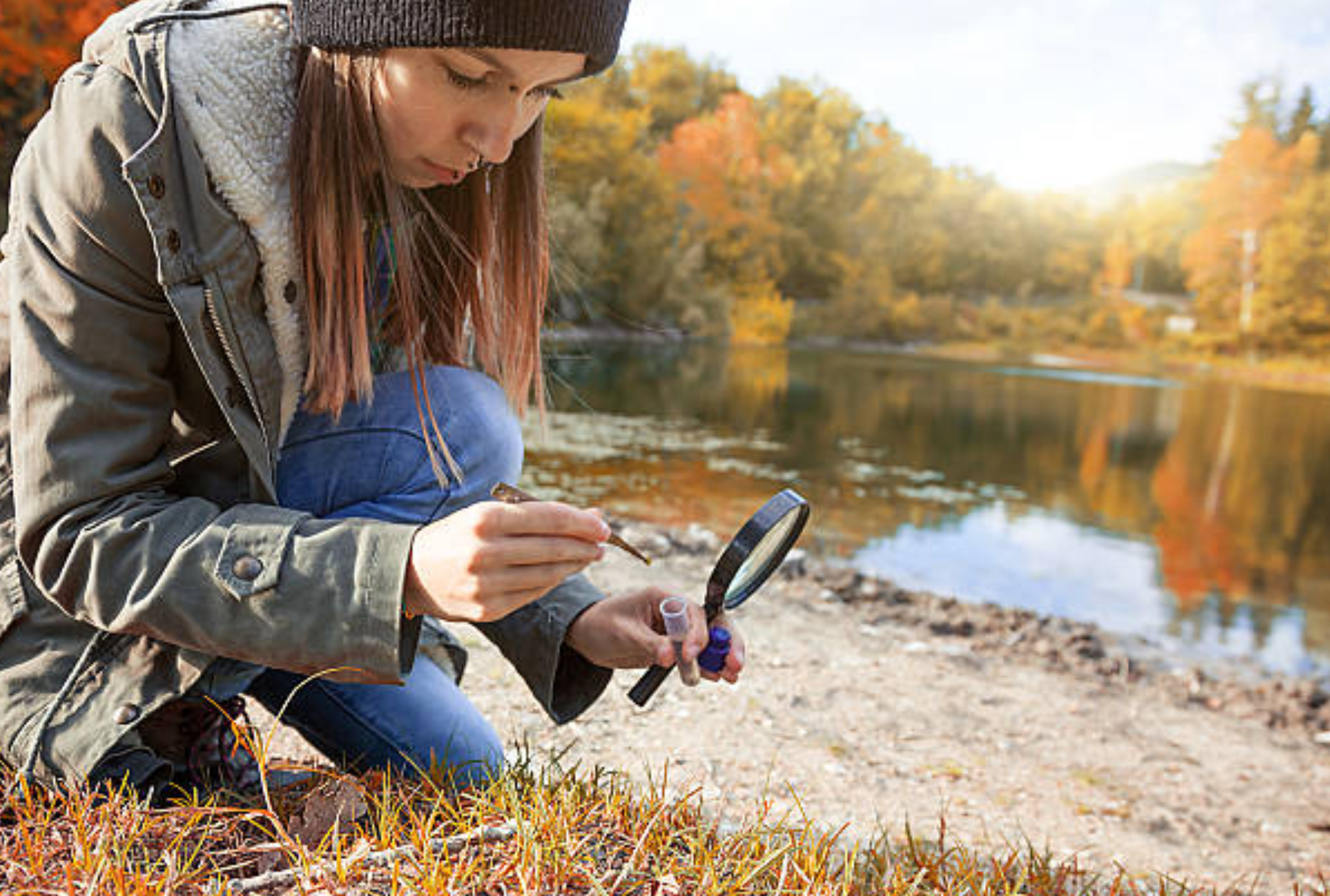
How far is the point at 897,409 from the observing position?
17.0 m

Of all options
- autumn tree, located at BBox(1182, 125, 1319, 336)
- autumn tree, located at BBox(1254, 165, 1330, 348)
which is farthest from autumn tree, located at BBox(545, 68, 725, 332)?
autumn tree, located at BBox(1254, 165, 1330, 348)

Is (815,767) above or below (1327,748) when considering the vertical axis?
above

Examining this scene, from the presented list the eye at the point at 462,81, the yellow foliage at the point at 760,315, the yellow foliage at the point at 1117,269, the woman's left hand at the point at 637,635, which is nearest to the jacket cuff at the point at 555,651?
the woman's left hand at the point at 637,635

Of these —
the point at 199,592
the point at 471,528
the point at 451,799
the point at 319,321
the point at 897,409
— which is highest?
the point at 319,321

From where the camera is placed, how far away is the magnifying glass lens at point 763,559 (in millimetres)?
1672

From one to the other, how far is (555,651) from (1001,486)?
9.98 m


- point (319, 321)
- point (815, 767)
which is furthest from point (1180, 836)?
point (319, 321)

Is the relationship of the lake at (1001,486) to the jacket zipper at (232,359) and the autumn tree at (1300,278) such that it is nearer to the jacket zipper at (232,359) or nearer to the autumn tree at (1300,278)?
the jacket zipper at (232,359)

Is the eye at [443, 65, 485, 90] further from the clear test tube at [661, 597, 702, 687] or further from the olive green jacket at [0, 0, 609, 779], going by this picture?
the clear test tube at [661, 597, 702, 687]

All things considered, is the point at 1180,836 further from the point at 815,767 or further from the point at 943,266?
the point at 943,266

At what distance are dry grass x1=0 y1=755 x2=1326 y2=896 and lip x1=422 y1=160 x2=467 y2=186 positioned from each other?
969 mm

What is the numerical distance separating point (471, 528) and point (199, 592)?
39 cm

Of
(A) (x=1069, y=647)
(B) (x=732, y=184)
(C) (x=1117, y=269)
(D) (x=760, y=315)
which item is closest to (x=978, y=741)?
(A) (x=1069, y=647)

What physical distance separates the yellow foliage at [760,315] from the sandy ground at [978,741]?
30314 mm
